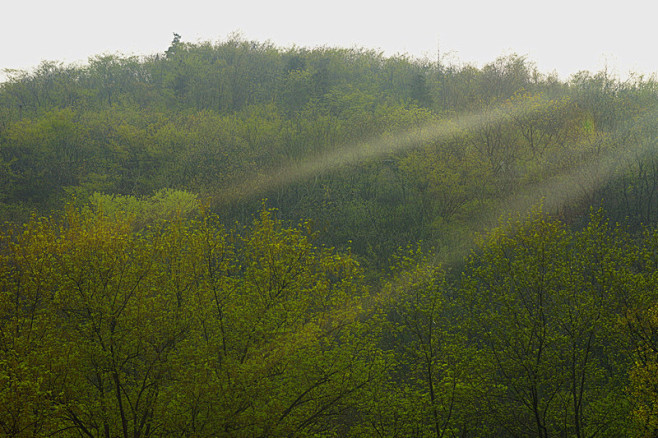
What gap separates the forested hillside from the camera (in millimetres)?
17375

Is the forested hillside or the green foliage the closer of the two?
the green foliage

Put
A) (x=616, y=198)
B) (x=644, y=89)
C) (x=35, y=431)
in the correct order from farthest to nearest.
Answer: (x=644, y=89)
(x=616, y=198)
(x=35, y=431)

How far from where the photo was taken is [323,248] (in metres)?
35.1

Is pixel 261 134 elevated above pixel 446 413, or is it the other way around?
pixel 261 134

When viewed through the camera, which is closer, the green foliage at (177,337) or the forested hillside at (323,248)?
the green foliage at (177,337)

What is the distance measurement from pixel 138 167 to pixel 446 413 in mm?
38337

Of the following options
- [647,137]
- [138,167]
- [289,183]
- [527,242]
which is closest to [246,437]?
[527,242]

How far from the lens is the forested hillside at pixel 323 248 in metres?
17.4

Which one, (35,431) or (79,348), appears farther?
(79,348)

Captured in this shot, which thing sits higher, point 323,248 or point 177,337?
point 177,337

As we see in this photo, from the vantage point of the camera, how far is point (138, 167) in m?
48.7

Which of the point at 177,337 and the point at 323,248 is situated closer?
the point at 177,337

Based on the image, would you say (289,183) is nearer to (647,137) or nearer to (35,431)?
(647,137)

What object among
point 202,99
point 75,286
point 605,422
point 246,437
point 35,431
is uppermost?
point 202,99
